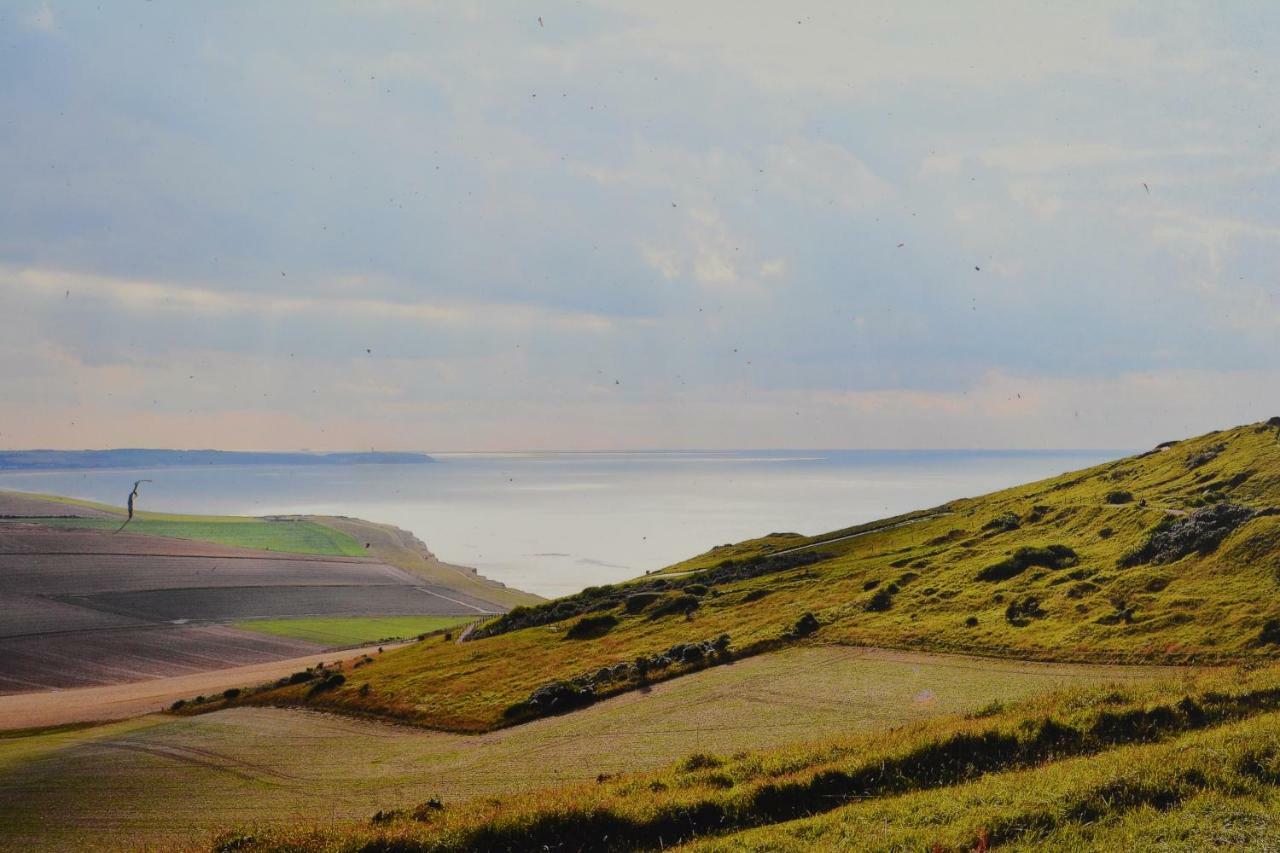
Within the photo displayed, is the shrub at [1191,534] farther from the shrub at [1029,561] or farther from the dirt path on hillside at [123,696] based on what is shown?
the dirt path on hillside at [123,696]

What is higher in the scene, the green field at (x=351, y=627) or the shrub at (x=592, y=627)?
the shrub at (x=592, y=627)

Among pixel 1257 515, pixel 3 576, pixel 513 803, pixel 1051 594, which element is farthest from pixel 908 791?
pixel 3 576

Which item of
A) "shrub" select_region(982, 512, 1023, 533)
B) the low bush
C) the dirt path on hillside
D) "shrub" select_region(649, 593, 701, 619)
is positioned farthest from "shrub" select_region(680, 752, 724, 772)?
the dirt path on hillside

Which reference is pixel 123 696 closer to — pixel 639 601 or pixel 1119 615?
pixel 639 601

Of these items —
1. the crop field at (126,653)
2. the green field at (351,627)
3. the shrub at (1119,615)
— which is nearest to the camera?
the shrub at (1119,615)

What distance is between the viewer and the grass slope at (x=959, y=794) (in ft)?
59.3

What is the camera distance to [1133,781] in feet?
64.3

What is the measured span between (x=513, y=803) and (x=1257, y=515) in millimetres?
53283

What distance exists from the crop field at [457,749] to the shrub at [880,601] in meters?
9.71

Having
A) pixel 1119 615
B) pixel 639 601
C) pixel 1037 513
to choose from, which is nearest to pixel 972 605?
pixel 1119 615

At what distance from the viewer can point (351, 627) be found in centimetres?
14712

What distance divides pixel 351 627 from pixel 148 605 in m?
38.2

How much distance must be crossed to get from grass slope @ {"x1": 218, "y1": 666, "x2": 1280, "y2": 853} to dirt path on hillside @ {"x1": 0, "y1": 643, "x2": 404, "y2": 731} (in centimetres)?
7067

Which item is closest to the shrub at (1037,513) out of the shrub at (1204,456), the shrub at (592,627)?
the shrub at (1204,456)
